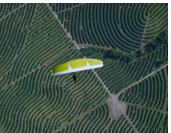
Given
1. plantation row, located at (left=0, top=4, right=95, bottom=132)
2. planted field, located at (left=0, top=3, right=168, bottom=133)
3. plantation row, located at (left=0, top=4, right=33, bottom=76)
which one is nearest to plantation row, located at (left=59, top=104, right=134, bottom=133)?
planted field, located at (left=0, top=3, right=168, bottom=133)

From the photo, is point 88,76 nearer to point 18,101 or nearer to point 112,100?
point 112,100

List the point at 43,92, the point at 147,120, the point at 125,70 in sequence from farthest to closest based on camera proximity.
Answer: the point at 125,70, the point at 43,92, the point at 147,120

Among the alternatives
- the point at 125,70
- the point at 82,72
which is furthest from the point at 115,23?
the point at 82,72

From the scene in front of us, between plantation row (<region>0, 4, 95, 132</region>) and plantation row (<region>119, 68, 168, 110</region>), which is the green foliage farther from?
plantation row (<region>0, 4, 95, 132</region>)

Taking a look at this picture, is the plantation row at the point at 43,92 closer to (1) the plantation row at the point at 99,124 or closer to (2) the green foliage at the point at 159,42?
(1) the plantation row at the point at 99,124

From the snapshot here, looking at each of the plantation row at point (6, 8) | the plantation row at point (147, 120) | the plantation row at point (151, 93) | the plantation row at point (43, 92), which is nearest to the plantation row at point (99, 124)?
the plantation row at point (43, 92)

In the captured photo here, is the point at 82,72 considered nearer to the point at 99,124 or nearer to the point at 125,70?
the point at 125,70
